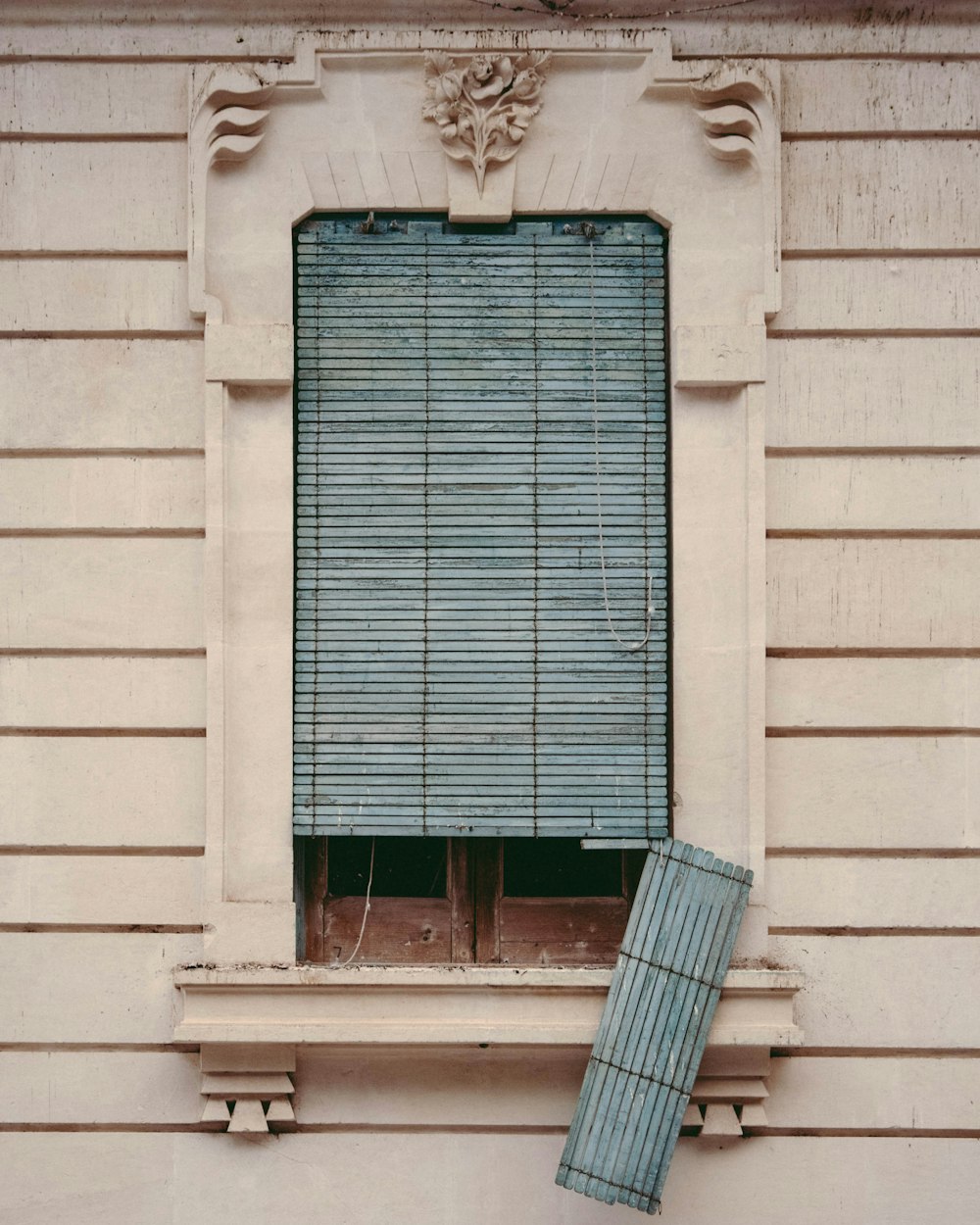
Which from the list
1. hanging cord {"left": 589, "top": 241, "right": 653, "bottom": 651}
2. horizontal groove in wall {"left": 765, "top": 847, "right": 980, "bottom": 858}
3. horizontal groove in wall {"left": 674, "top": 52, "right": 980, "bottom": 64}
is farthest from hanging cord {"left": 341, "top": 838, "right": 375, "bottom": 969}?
horizontal groove in wall {"left": 674, "top": 52, "right": 980, "bottom": 64}

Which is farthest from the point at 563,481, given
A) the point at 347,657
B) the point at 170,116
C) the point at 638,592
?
the point at 170,116

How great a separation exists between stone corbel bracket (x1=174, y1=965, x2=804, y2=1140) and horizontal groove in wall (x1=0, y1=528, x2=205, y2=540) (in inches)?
92.2

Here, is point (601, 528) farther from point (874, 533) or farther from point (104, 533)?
point (104, 533)

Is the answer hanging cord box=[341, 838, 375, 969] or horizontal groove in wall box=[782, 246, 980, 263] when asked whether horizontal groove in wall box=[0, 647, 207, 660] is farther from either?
horizontal groove in wall box=[782, 246, 980, 263]

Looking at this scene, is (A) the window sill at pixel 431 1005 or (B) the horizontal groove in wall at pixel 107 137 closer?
(A) the window sill at pixel 431 1005

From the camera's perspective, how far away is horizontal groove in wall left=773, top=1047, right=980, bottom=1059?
624cm

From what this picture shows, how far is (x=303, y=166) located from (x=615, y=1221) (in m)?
6.00

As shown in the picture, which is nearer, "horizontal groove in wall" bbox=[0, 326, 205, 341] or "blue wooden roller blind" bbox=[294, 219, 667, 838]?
"blue wooden roller blind" bbox=[294, 219, 667, 838]

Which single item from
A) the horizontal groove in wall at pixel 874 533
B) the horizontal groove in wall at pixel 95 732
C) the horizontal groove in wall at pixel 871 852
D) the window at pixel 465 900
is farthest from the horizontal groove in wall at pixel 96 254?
the horizontal groove in wall at pixel 871 852

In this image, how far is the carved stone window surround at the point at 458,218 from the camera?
20.7 ft

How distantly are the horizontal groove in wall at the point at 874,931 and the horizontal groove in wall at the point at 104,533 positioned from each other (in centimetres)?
387

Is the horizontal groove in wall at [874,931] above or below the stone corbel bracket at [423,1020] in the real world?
above

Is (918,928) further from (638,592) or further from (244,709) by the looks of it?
(244,709)

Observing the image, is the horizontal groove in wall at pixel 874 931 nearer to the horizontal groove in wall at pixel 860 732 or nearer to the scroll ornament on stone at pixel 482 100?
the horizontal groove in wall at pixel 860 732
